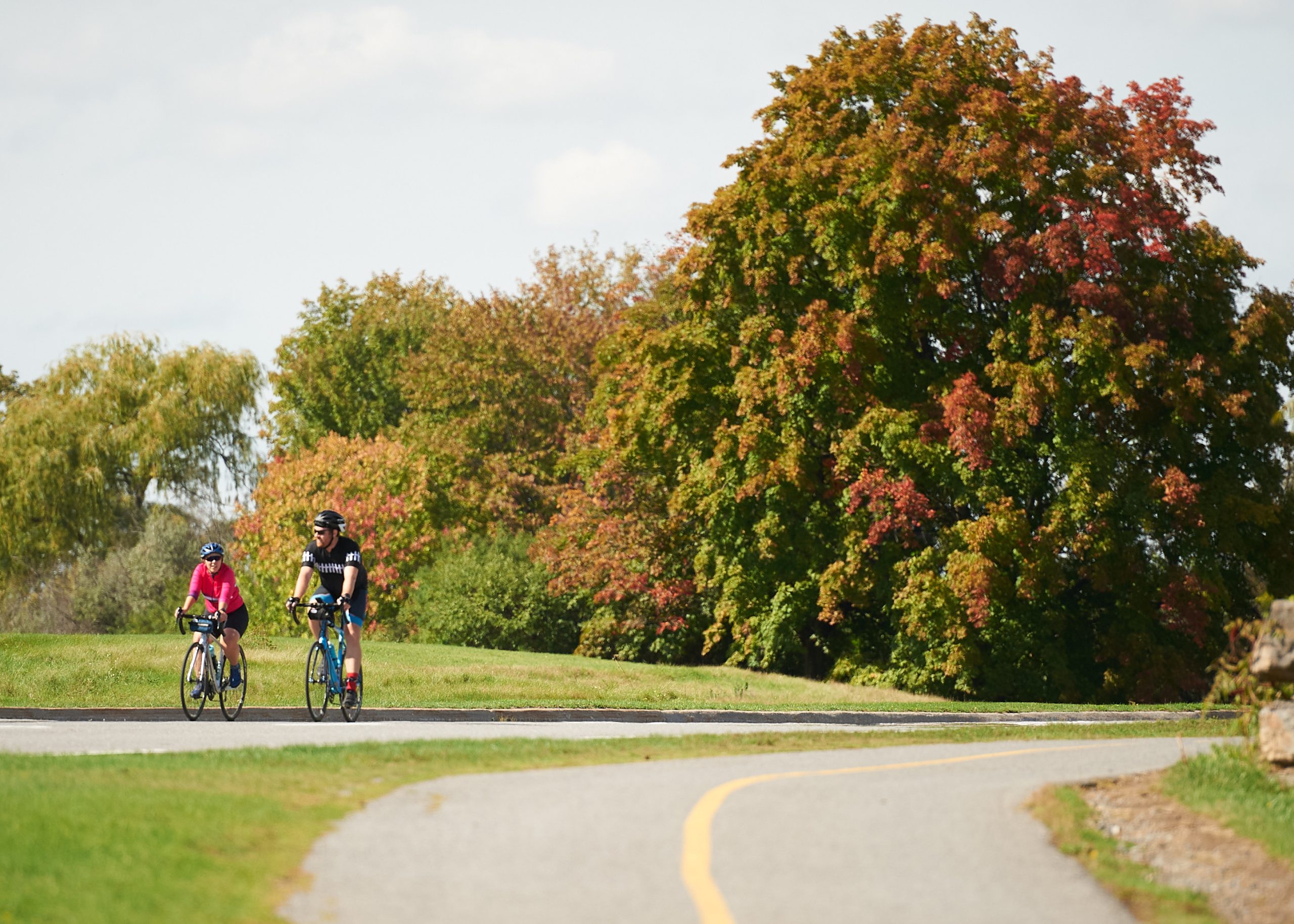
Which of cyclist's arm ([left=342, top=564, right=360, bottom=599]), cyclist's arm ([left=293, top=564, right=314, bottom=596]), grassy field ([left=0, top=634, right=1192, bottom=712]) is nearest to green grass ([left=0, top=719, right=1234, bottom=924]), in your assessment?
cyclist's arm ([left=342, top=564, right=360, bottom=599])

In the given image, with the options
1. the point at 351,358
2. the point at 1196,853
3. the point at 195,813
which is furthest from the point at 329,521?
the point at 351,358

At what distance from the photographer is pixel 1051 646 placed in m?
29.6

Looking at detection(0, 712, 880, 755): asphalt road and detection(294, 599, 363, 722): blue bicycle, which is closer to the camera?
detection(0, 712, 880, 755): asphalt road

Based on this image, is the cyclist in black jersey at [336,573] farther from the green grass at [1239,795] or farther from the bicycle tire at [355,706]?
the green grass at [1239,795]

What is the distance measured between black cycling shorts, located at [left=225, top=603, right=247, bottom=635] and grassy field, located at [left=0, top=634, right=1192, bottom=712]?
2337mm

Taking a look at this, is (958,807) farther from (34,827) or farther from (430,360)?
(430,360)

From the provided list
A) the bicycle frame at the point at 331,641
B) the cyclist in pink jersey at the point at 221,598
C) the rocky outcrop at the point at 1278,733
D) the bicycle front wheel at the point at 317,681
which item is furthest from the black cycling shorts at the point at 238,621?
the rocky outcrop at the point at 1278,733

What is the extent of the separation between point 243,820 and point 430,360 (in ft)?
152

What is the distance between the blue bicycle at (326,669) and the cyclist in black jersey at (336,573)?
0.08 m

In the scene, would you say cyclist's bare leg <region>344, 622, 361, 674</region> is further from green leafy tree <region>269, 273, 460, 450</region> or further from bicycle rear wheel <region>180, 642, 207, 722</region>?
green leafy tree <region>269, 273, 460, 450</region>

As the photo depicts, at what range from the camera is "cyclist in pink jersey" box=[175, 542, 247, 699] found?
50.8 feet

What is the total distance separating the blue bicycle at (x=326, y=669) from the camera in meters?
14.6

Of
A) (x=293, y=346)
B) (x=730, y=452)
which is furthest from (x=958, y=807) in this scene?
(x=293, y=346)

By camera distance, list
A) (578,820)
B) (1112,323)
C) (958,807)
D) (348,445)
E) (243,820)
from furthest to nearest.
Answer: (348,445)
(1112,323)
(958,807)
(578,820)
(243,820)
